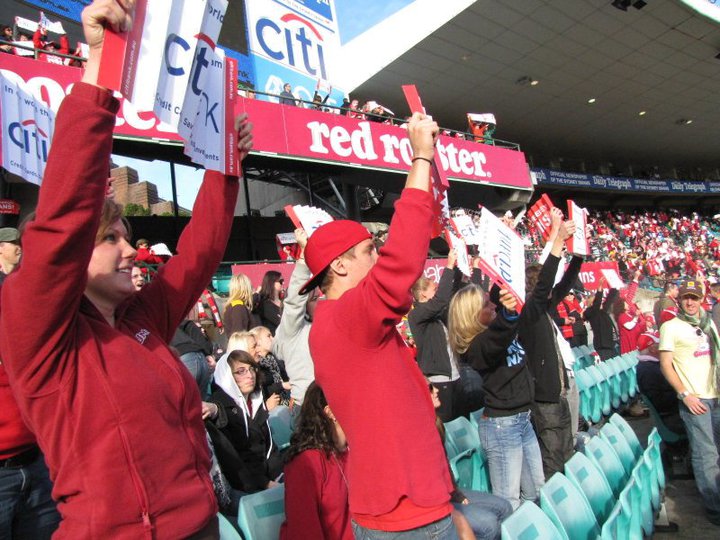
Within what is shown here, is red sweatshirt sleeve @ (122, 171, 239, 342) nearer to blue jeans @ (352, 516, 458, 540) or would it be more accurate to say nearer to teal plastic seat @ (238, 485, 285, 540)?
blue jeans @ (352, 516, 458, 540)

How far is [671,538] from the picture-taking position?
3744mm

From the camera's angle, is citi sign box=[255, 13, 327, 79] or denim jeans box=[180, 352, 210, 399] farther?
citi sign box=[255, 13, 327, 79]

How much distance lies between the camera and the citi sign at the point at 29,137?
9.50 ft

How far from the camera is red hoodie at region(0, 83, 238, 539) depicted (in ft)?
3.65

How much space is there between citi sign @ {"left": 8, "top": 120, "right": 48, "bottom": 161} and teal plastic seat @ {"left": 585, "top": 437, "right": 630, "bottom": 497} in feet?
11.7

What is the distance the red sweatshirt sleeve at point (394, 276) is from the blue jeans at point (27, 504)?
1192mm

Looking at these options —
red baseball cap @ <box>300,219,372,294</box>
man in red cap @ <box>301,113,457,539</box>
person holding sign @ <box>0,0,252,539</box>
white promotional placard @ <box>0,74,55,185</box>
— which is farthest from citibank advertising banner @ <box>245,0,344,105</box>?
person holding sign @ <box>0,0,252,539</box>

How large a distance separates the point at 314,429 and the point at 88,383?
4.09ft

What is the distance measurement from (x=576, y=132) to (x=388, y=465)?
27035 mm

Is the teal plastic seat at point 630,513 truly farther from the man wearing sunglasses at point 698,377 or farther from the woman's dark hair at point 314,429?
the woman's dark hair at point 314,429

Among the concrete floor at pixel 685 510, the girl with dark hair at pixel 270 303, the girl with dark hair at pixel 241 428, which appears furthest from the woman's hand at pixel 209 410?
the concrete floor at pixel 685 510

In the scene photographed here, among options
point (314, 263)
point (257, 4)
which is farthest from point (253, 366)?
point (257, 4)

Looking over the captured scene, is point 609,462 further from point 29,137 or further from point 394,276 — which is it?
point 29,137

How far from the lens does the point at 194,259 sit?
1.69m
